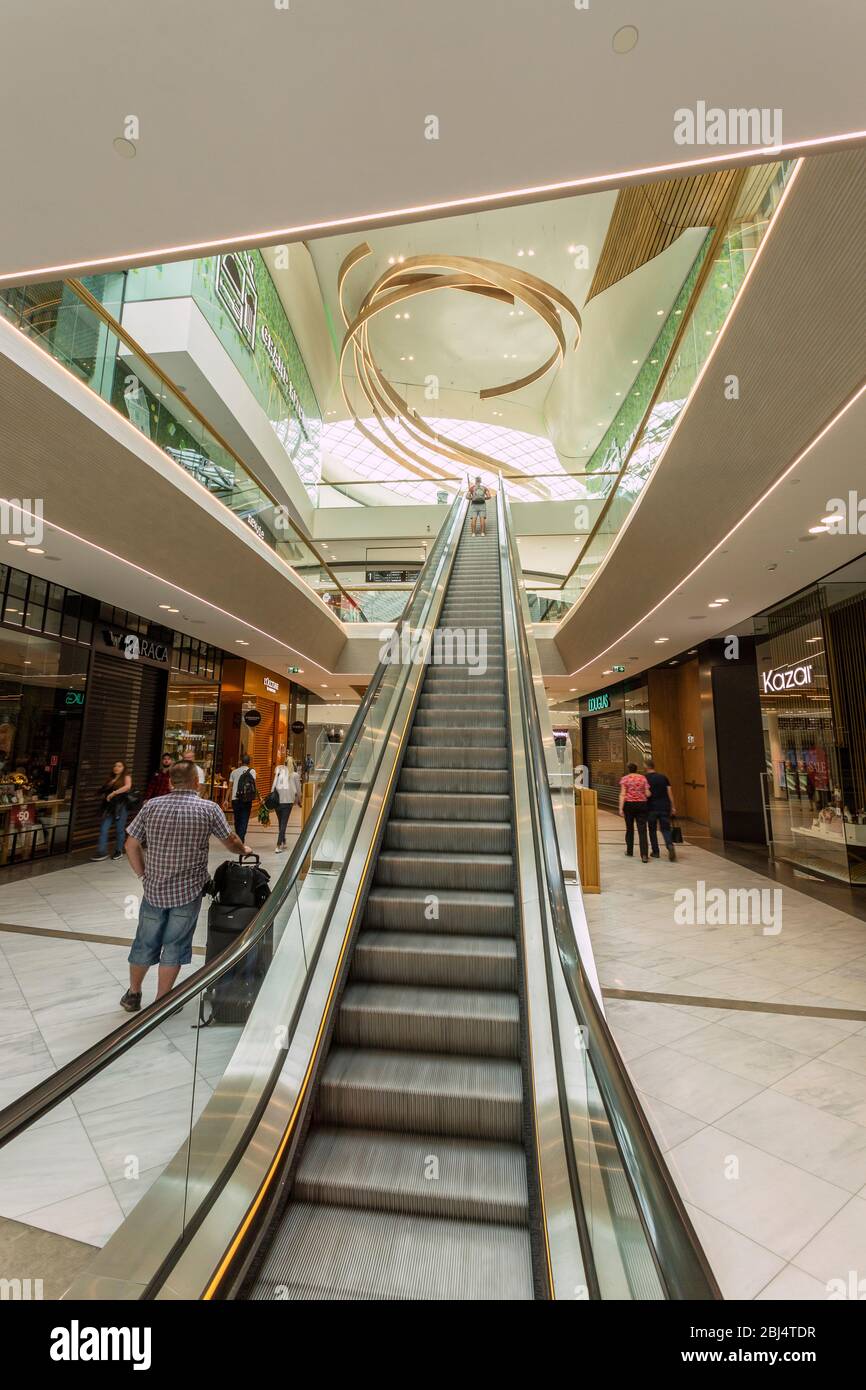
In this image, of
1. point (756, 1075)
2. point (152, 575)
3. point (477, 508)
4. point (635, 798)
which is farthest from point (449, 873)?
point (477, 508)

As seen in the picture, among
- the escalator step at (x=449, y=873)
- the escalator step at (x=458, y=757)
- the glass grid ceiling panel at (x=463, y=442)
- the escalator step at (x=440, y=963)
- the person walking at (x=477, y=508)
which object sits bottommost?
the escalator step at (x=440, y=963)

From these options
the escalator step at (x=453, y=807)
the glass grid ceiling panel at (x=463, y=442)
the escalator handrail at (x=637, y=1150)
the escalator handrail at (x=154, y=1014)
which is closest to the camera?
the escalator handrail at (x=637, y=1150)

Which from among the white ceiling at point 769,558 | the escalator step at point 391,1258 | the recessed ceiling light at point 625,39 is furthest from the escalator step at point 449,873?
the white ceiling at point 769,558

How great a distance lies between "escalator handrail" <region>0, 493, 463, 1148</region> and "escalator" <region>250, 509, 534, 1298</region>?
679 millimetres

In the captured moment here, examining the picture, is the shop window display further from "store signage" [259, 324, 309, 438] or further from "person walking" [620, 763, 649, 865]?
"store signage" [259, 324, 309, 438]

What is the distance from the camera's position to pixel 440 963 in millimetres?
3408

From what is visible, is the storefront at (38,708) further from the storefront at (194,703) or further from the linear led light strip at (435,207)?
the linear led light strip at (435,207)

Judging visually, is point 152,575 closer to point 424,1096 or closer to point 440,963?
point 440,963

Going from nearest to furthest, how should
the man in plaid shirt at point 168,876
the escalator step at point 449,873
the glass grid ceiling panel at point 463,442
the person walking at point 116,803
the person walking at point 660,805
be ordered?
the escalator step at point 449,873, the man in plaid shirt at point 168,876, the person walking at point 116,803, the person walking at point 660,805, the glass grid ceiling panel at point 463,442

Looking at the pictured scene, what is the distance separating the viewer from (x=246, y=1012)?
9.02 ft

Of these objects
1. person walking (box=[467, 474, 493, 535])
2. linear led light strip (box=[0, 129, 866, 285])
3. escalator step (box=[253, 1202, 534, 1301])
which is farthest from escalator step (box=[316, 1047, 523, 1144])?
person walking (box=[467, 474, 493, 535])

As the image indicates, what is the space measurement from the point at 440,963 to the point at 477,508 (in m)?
15.3

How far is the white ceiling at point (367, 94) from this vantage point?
6.97ft

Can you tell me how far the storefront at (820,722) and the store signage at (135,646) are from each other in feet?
37.5
